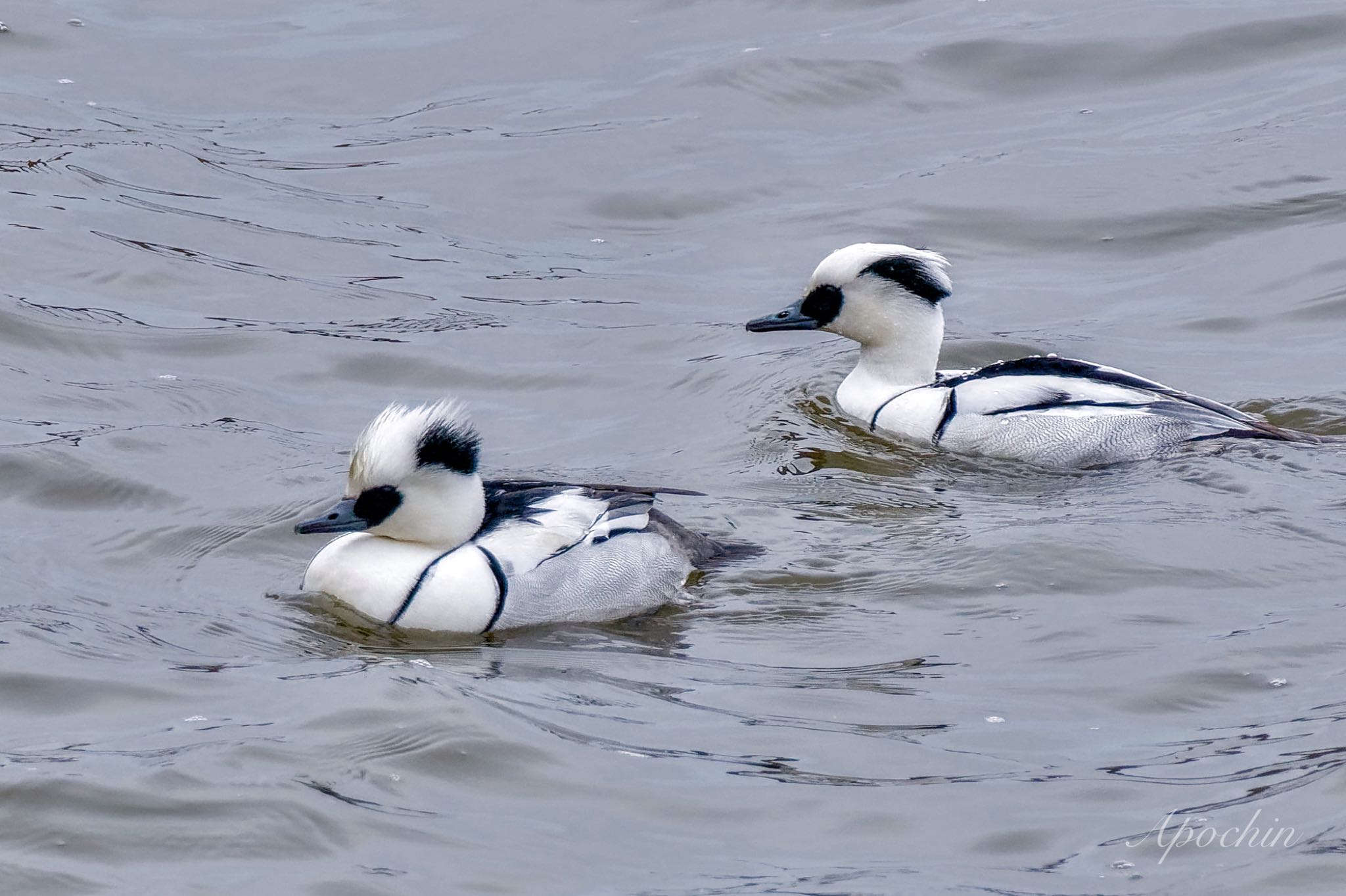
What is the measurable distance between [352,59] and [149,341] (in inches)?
234

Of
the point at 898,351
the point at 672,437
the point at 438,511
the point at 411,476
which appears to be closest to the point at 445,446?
the point at 411,476

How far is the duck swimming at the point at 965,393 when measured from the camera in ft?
29.1

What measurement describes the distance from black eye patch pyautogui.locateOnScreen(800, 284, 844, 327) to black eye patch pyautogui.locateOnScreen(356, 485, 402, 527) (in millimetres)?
3628

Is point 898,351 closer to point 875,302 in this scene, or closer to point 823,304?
point 875,302

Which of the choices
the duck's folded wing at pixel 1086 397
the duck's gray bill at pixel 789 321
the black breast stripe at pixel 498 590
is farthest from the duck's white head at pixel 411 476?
the duck's folded wing at pixel 1086 397

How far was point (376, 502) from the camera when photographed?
274 inches

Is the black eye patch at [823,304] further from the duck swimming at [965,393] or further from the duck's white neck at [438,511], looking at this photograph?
the duck's white neck at [438,511]

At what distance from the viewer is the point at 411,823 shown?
207 inches

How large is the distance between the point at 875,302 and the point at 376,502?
3.86m

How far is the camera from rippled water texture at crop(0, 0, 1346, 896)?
5.29 metres

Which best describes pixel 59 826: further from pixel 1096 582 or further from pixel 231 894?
pixel 1096 582

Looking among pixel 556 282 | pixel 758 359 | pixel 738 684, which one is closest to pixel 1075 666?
pixel 738 684
